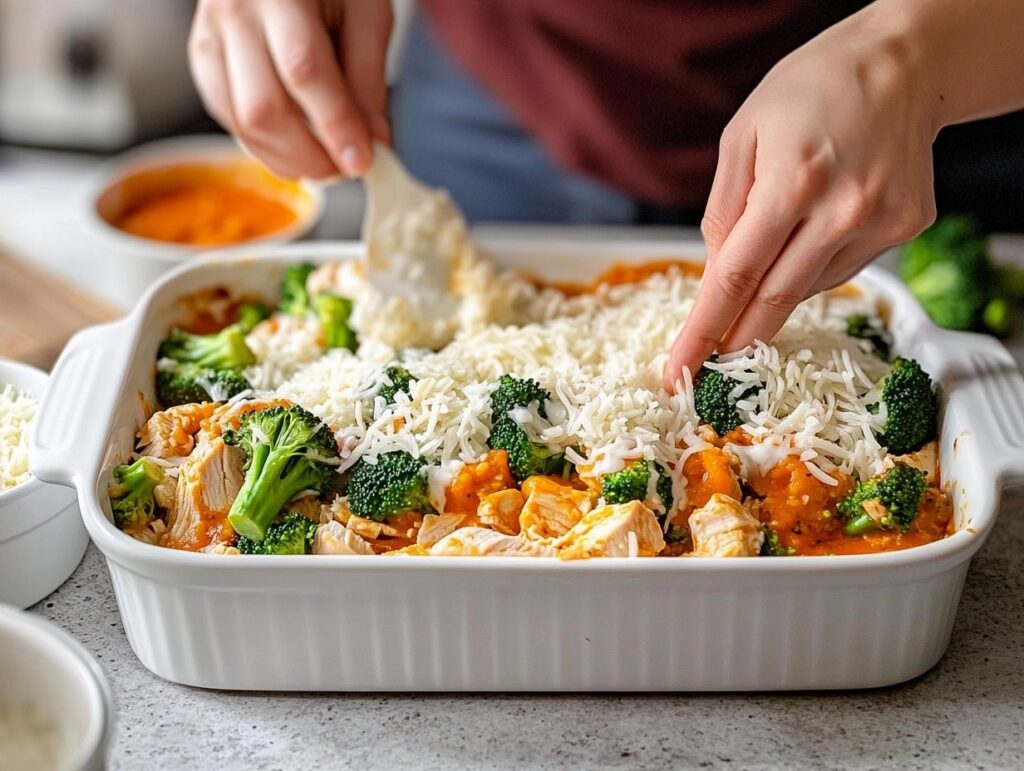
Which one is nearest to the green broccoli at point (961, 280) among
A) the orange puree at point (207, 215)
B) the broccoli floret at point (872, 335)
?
the broccoli floret at point (872, 335)

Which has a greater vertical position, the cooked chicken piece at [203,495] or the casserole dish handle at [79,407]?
the casserole dish handle at [79,407]

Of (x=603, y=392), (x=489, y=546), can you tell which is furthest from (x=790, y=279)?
(x=489, y=546)

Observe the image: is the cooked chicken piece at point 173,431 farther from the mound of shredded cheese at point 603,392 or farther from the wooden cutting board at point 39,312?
the wooden cutting board at point 39,312

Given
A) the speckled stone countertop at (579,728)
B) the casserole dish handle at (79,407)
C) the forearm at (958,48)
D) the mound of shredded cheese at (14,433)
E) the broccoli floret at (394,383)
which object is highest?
the forearm at (958,48)

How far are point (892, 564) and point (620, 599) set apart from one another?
0.35 meters

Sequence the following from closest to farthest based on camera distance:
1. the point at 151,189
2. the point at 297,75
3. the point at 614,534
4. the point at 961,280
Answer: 1. the point at 614,534
2. the point at 297,75
3. the point at 961,280
4. the point at 151,189

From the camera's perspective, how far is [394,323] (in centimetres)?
222

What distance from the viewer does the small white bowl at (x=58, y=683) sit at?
1269 mm

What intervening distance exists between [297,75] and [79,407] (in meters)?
0.75

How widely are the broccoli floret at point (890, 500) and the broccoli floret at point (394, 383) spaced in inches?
27.2

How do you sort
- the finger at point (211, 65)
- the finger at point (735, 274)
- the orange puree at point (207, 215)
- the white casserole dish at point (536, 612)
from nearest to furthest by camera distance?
the white casserole dish at point (536, 612) < the finger at point (735, 274) < the finger at point (211, 65) < the orange puree at point (207, 215)

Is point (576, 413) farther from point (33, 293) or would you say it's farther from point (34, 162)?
point (34, 162)

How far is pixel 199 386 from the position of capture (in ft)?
6.77

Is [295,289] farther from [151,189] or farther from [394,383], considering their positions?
[151,189]
